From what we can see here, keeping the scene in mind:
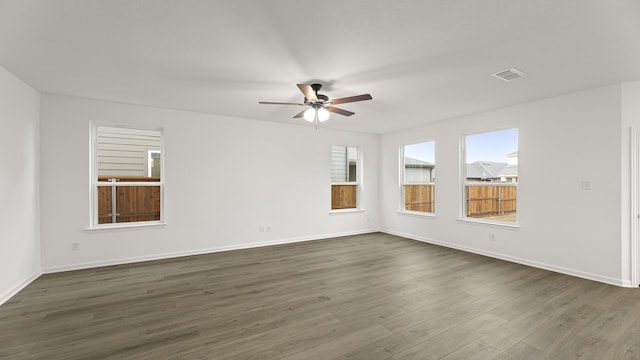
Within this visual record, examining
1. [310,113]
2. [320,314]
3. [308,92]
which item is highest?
[308,92]

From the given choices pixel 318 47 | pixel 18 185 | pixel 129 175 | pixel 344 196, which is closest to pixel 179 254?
pixel 129 175

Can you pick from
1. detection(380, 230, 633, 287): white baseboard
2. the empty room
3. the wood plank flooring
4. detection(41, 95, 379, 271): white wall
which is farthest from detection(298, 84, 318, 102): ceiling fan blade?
detection(380, 230, 633, 287): white baseboard

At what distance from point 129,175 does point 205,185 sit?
133cm

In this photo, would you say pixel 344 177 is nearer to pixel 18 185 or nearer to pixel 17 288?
pixel 18 185

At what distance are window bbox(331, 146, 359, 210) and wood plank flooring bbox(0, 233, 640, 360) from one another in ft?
8.83

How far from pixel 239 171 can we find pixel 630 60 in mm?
5602

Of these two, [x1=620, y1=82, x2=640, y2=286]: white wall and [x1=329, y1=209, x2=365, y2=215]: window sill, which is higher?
Result: [x1=620, y1=82, x2=640, y2=286]: white wall

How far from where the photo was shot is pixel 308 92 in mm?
3209

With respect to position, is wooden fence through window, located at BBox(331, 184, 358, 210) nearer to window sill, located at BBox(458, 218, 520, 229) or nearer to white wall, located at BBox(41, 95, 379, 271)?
white wall, located at BBox(41, 95, 379, 271)

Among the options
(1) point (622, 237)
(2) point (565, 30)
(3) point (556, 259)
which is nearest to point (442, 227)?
(3) point (556, 259)

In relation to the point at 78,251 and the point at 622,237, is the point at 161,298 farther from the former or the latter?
the point at 622,237

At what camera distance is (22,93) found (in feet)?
11.6

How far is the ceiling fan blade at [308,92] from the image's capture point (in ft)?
10.1

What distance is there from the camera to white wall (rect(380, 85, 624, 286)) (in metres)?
3.62
